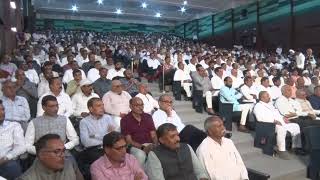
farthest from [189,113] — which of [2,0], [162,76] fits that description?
[2,0]

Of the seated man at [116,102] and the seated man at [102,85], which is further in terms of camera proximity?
the seated man at [102,85]

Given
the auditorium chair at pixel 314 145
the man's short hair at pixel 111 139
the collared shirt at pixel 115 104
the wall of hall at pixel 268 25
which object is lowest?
the auditorium chair at pixel 314 145

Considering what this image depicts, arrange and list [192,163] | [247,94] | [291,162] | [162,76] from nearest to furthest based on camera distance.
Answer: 1. [192,163]
2. [291,162]
3. [247,94]
4. [162,76]

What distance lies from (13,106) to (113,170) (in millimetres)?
2132

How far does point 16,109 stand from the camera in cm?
444

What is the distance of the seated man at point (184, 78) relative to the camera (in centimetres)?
789

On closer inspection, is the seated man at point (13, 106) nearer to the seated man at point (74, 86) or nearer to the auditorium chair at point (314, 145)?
Result: the seated man at point (74, 86)

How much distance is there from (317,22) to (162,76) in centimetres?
867

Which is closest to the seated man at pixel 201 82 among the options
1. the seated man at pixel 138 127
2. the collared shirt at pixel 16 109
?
the seated man at pixel 138 127

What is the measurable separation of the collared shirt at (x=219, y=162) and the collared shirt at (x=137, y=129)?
0.71 meters

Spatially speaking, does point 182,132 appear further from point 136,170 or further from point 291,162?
point 291,162

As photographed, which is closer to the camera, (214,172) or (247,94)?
(214,172)

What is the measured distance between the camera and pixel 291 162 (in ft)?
16.7

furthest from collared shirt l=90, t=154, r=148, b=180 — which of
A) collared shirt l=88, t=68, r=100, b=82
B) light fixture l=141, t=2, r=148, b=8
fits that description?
light fixture l=141, t=2, r=148, b=8
